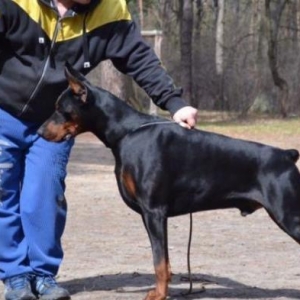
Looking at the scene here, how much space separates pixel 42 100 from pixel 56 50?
32 centimetres

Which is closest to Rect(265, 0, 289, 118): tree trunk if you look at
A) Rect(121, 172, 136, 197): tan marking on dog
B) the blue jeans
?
the blue jeans

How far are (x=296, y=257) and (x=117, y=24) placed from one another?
277 centimetres

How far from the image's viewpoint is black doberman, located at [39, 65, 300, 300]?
6.19 meters

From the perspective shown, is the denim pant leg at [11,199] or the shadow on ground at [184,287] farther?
the shadow on ground at [184,287]

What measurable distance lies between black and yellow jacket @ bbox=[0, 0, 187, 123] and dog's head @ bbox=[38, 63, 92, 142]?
0.63 ft

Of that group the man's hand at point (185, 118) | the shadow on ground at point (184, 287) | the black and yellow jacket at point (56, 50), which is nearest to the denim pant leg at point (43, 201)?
the black and yellow jacket at point (56, 50)

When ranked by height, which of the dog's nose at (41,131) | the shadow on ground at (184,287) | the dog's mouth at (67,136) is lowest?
the shadow on ground at (184,287)

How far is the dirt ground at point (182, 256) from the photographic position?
704cm

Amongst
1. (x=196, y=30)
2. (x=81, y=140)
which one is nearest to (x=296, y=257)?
(x=81, y=140)

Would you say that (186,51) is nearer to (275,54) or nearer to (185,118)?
(275,54)

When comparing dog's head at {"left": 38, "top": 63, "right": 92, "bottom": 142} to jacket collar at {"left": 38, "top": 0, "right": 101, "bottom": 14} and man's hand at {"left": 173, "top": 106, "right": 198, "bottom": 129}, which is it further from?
man's hand at {"left": 173, "top": 106, "right": 198, "bottom": 129}

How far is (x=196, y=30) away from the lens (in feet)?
135

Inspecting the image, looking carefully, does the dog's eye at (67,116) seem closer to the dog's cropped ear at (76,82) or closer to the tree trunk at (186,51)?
the dog's cropped ear at (76,82)

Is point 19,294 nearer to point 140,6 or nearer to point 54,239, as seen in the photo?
point 54,239
